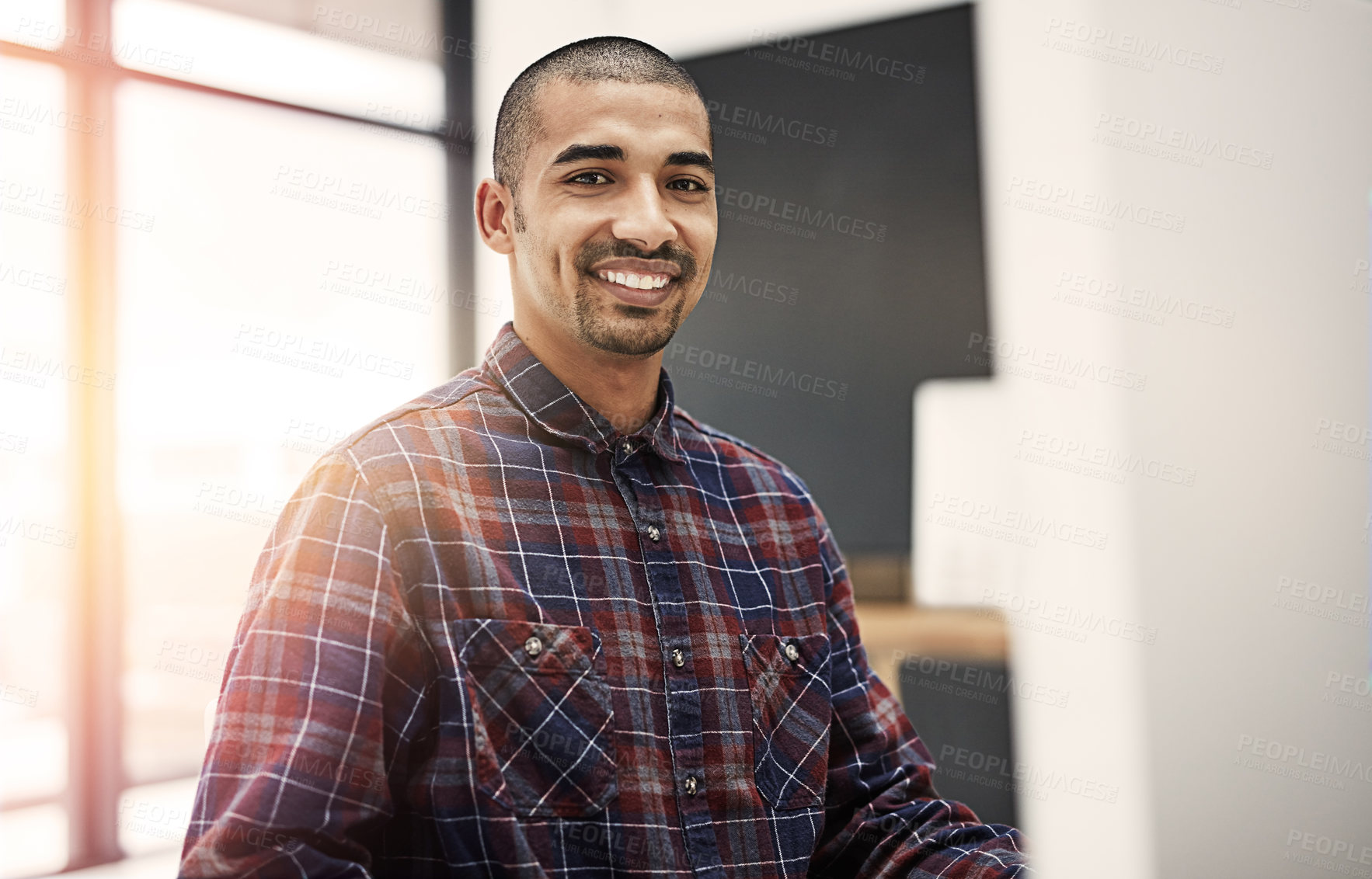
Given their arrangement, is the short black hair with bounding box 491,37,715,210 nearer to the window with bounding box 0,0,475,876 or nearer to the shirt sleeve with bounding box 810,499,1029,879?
the shirt sleeve with bounding box 810,499,1029,879

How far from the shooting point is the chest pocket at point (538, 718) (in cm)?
112

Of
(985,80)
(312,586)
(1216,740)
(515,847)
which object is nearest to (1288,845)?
(1216,740)

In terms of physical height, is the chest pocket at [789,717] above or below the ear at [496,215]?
below

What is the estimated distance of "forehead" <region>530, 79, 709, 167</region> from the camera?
1.32 m

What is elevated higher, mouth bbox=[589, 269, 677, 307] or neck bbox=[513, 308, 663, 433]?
mouth bbox=[589, 269, 677, 307]

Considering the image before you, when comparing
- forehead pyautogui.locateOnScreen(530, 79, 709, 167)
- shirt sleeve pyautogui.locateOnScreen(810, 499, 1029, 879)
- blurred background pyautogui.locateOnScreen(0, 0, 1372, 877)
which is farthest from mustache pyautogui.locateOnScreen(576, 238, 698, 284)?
blurred background pyautogui.locateOnScreen(0, 0, 1372, 877)

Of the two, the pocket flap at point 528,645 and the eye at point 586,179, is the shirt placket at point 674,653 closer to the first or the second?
the pocket flap at point 528,645

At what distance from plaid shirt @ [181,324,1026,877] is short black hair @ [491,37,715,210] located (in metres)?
0.23

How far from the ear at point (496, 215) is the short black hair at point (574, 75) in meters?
0.02

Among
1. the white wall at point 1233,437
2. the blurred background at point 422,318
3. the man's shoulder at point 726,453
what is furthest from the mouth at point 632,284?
the blurred background at point 422,318

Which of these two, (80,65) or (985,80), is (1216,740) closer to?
(985,80)

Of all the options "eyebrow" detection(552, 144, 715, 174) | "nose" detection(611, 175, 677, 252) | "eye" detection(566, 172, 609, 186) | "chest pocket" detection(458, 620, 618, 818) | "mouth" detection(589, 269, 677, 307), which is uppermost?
"eyebrow" detection(552, 144, 715, 174)

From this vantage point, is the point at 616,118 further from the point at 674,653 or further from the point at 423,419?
the point at 674,653

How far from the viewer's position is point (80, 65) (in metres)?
2.96
